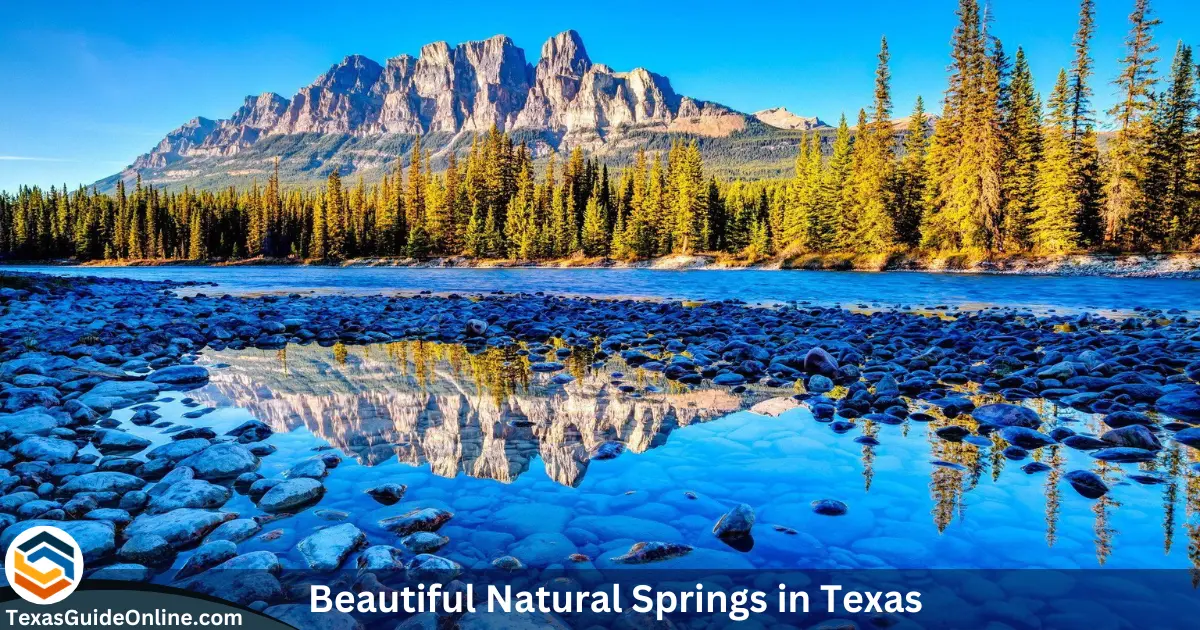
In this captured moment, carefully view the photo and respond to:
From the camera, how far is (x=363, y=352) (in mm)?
9039

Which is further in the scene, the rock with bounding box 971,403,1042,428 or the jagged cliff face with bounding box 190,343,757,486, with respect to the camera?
the rock with bounding box 971,403,1042,428

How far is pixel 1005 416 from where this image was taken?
4.95m

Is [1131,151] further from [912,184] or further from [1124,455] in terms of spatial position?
[1124,455]

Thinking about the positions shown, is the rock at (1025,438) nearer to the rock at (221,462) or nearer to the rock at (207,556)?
the rock at (207,556)

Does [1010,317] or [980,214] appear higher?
[980,214]

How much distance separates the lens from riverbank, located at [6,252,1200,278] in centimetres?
3462

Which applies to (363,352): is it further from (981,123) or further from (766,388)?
(981,123)

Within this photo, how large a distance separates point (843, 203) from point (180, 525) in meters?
57.0

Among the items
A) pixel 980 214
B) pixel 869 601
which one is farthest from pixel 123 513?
pixel 980 214

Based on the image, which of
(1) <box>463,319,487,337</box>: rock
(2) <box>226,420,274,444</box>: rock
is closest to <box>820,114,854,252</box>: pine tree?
(1) <box>463,319,487,337</box>: rock

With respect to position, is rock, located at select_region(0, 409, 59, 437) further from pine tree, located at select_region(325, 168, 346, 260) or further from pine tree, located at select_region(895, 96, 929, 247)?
pine tree, located at select_region(325, 168, 346, 260)

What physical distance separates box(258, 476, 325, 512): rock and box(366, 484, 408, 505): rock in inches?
11.9

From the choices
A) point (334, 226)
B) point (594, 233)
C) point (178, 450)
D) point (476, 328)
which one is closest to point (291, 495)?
point (178, 450)

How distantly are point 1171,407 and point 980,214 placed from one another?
4192 centimetres
